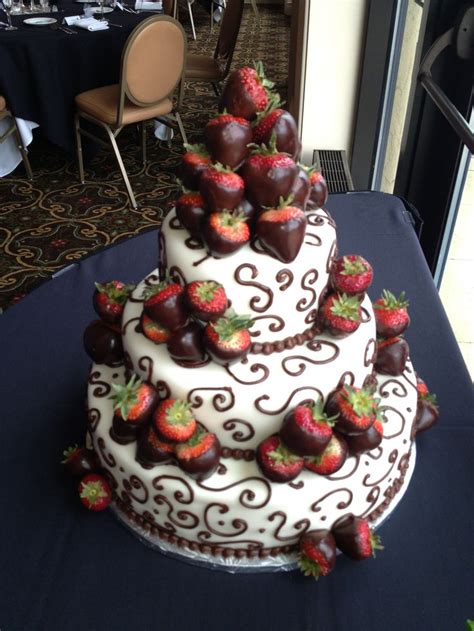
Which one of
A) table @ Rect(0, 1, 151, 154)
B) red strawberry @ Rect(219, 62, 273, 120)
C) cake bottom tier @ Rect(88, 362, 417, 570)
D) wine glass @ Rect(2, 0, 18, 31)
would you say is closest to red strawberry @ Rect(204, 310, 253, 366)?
cake bottom tier @ Rect(88, 362, 417, 570)

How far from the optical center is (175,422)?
96 cm

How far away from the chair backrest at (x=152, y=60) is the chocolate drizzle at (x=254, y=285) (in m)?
2.34

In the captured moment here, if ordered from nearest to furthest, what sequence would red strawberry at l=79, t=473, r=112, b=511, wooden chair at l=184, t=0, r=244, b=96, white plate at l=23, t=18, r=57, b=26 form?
1. red strawberry at l=79, t=473, r=112, b=511
2. white plate at l=23, t=18, r=57, b=26
3. wooden chair at l=184, t=0, r=244, b=96

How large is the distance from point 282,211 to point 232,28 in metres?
3.51

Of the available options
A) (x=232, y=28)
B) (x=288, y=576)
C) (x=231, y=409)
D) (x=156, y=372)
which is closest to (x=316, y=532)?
(x=288, y=576)

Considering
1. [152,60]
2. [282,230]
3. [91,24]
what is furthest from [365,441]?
[91,24]

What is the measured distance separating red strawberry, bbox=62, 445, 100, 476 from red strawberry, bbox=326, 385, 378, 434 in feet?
1.62

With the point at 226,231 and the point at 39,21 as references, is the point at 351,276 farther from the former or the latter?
the point at 39,21

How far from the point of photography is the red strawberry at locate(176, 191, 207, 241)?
96 centimetres

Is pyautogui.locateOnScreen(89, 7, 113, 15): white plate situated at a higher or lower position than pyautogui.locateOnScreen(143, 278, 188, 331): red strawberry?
lower

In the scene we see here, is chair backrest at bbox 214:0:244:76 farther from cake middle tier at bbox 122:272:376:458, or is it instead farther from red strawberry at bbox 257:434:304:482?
red strawberry at bbox 257:434:304:482

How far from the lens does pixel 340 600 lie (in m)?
1.00

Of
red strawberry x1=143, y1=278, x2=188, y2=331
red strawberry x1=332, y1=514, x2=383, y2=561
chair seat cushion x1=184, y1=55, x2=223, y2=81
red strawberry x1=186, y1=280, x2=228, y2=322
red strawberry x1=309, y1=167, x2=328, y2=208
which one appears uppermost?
red strawberry x1=309, y1=167, x2=328, y2=208

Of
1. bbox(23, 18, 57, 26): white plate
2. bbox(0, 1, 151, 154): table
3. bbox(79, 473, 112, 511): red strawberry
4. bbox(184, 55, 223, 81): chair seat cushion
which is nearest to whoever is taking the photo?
bbox(79, 473, 112, 511): red strawberry
